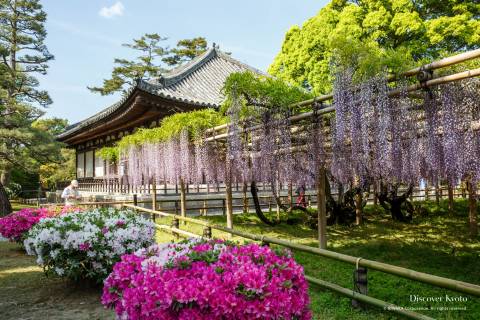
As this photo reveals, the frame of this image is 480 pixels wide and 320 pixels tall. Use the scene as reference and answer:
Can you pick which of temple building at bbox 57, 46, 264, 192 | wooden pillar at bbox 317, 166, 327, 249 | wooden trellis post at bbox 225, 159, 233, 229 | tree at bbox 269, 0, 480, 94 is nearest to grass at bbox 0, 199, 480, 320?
wooden pillar at bbox 317, 166, 327, 249

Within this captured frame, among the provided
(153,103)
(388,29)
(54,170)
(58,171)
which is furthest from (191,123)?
(54,170)

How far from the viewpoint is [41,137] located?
17859 millimetres

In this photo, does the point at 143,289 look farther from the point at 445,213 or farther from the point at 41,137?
the point at 41,137

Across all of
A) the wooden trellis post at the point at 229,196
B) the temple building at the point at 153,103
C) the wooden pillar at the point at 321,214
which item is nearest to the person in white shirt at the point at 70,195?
the temple building at the point at 153,103

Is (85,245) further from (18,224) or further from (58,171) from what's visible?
(58,171)

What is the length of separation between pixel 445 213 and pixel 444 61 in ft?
33.2

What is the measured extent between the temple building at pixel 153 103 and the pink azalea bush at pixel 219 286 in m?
9.79

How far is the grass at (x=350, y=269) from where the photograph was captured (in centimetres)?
446

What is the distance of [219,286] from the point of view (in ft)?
8.05

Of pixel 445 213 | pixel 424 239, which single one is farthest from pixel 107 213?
pixel 445 213

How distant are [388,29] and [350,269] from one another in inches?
499

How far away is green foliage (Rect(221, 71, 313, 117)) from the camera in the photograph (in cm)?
617

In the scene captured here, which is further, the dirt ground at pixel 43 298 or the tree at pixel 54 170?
the tree at pixel 54 170

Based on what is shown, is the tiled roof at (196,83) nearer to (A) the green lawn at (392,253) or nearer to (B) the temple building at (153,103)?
(B) the temple building at (153,103)
